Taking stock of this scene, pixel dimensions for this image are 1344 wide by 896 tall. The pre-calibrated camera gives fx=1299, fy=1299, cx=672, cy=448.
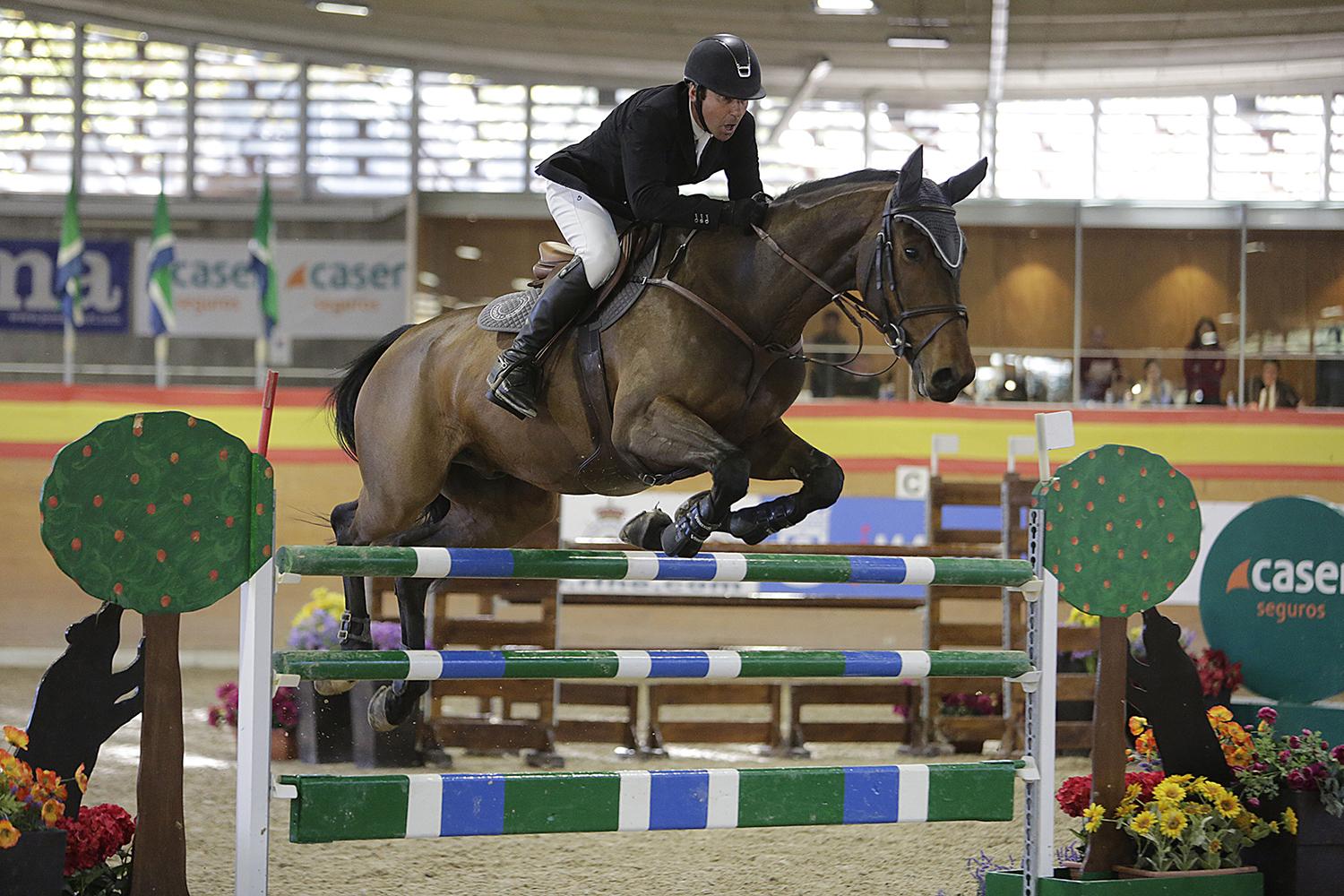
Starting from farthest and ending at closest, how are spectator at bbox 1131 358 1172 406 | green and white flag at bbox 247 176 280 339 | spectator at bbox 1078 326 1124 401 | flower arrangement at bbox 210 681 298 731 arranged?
1. green and white flag at bbox 247 176 280 339
2. spectator at bbox 1078 326 1124 401
3. spectator at bbox 1131 358 1172 406
4. flower arrangement at bbox 210 681 298 731

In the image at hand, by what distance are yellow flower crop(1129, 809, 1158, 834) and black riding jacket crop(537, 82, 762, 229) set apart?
1.59 meters

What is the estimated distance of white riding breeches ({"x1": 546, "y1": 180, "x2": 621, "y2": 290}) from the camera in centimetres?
301

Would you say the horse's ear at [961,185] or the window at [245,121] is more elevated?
the window at [245,121]

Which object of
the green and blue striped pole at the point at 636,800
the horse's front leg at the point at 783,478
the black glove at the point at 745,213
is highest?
the black glove at the point at 745,213

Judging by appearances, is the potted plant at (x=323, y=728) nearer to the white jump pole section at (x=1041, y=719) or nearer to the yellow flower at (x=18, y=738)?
the yellow flower at (x=18, y=738)

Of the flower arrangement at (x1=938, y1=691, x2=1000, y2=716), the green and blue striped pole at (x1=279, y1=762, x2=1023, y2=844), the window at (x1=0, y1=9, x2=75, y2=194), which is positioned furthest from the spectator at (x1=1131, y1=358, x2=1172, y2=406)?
the window at (x1=0, y1=9, x2=75, y2=194)

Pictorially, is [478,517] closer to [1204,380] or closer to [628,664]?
[628,664]

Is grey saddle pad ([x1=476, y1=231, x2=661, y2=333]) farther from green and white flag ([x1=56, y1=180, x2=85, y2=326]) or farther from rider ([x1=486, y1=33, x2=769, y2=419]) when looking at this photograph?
green and white flag ([x1=56, y1=180, x2=85, y2=326])

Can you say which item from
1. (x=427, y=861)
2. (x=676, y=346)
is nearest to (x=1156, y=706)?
(x=676, y=346)

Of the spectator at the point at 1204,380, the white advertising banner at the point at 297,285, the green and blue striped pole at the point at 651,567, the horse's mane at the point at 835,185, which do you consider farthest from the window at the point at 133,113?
the green and blue striped pole at the point at 651,567

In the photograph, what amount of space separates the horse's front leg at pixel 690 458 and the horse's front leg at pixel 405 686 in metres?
0.88

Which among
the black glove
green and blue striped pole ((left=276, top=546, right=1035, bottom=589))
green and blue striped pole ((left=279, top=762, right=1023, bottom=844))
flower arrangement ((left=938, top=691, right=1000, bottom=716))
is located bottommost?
flower arrangement ((left=938, top=691, right=1000, bottom=716))

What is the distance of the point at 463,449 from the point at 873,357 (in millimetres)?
7767

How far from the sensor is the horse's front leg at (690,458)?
2674 millimetres
